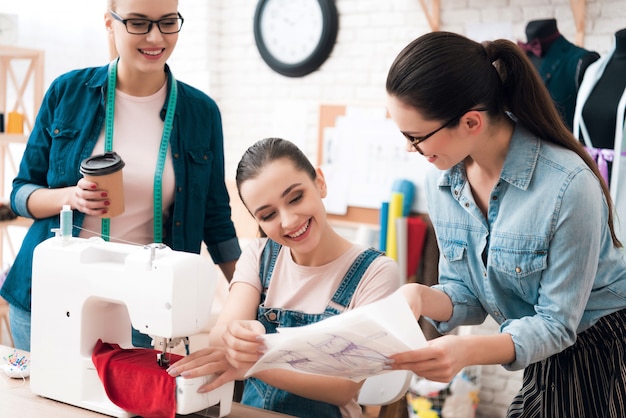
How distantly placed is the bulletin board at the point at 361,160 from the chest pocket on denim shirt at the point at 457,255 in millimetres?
2084

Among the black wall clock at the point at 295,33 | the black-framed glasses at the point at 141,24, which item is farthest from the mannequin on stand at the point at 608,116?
the black-framed glasses at the point at 141,24

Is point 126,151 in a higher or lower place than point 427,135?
lower

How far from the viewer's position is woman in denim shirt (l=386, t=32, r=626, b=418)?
4.36 feet

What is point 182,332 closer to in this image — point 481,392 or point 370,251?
point 370,251

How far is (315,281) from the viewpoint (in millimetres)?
1694

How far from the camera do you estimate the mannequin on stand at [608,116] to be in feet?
8.72

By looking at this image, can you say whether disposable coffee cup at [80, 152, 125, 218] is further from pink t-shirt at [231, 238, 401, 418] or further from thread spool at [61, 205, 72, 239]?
pink t-shirt at [231, 238, 401, 418]

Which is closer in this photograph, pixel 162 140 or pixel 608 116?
pixel 162 140

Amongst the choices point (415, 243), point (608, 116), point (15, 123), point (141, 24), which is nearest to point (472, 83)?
point (141, 24)

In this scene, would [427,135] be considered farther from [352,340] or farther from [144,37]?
[144,37]

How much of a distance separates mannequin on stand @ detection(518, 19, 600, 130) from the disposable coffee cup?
6.39 feet

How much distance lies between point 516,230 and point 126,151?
3.29 feet

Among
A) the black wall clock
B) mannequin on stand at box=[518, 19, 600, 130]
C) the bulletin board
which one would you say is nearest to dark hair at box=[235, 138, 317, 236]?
mannequin on stand at box=[518, 19, 600, 130]

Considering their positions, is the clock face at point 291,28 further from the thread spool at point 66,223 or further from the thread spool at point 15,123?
the thread spool at point 66,223
